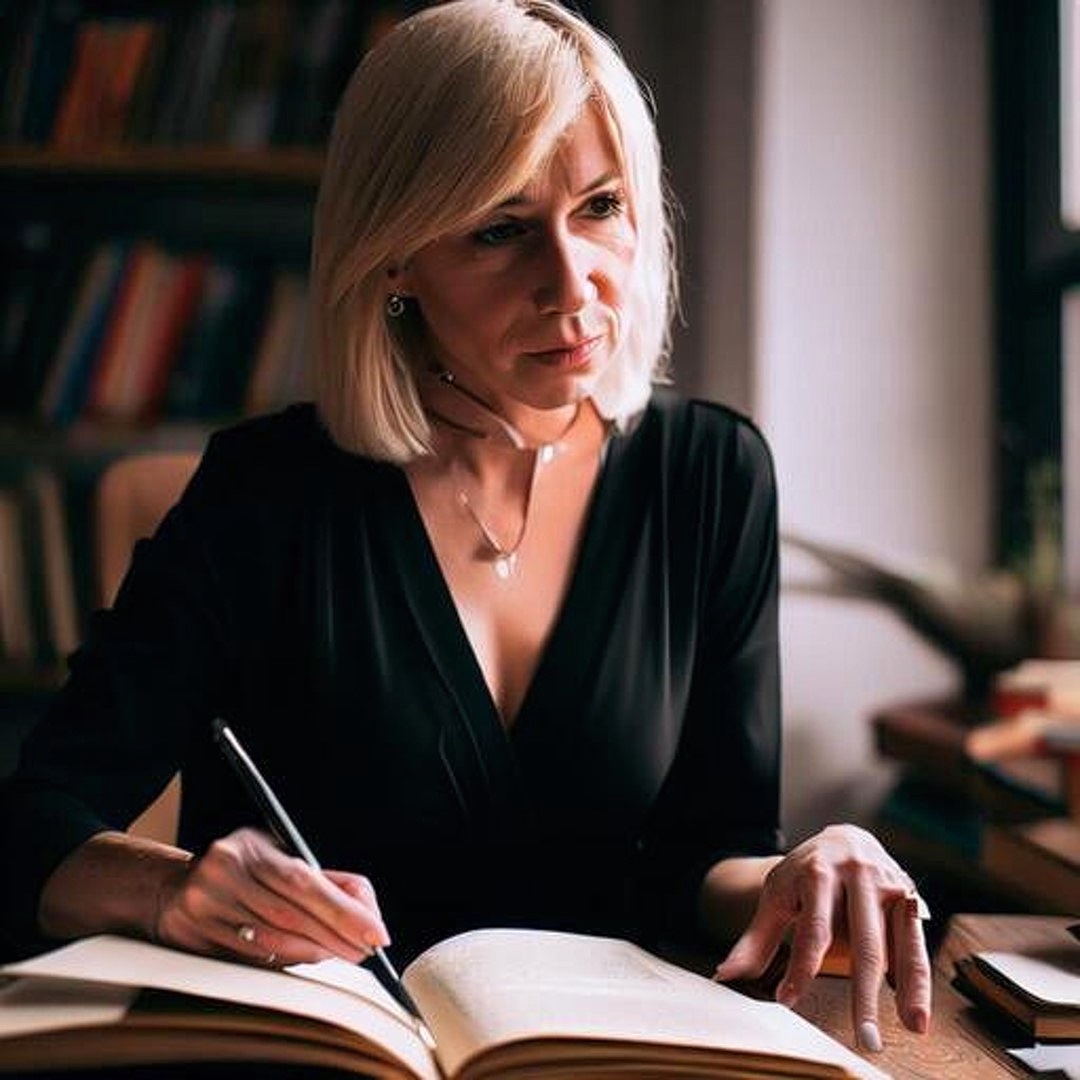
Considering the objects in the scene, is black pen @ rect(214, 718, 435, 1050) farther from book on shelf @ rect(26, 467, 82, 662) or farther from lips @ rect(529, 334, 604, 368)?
book on shelf @ rect(26, 467, 82, 662)

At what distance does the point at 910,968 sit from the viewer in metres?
0.83

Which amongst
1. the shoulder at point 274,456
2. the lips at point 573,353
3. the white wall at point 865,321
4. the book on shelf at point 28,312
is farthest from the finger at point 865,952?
the book on shelf at point 28,312

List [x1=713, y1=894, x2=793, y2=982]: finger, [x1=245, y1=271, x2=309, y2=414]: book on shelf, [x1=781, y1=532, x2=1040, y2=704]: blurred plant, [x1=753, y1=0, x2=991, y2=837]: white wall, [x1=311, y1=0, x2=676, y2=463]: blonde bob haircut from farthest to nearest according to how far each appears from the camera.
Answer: [x1=245, y1=271, x2=309, y2=414]: book on shelf → [x1=753, y1=0, x2=991, y2=837]: white wall → [x1=781, y1=532, x2=1040, y2=704]: blurred plant → [x1=311, y1=0, x2=676, y2=463]: blonde bob haircut → [x1=713, y1=894, x2=793, y2=982]: finger

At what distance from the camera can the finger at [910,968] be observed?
81 cm

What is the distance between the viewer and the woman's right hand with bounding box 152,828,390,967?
750 mm

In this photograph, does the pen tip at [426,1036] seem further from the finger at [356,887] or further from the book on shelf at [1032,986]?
the book on shelf at [1032,986]

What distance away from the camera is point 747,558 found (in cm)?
129

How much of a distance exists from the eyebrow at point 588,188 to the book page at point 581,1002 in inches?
19.7

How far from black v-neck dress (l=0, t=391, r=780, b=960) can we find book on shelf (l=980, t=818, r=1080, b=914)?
0.19m

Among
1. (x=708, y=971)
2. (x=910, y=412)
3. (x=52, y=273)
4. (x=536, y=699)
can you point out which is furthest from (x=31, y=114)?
(x=708, y=971)

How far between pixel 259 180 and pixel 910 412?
40.3 inches

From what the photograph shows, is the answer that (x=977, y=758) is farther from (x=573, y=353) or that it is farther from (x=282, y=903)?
(x=282, y=903)

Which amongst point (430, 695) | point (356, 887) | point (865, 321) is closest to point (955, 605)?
point (865, 321)

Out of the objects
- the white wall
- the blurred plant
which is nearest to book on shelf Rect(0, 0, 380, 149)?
the white wall
